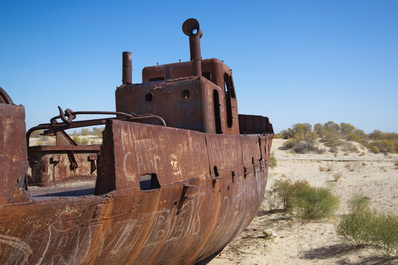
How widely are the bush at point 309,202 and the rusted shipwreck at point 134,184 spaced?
350 centimetres

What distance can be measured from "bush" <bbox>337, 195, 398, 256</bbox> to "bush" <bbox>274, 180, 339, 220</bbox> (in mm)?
1642

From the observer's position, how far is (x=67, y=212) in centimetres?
213

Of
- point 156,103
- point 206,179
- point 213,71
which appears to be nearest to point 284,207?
point 213,71

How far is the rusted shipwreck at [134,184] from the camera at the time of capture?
6.57 ft

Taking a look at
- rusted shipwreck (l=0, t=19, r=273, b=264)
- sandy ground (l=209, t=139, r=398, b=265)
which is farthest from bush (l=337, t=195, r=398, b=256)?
rusted shipwreck (l=0, t=19, r=273, b=264)

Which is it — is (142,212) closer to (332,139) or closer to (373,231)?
(373,231)

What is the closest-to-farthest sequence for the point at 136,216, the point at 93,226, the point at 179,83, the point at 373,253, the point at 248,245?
1. the point at 93,226
2. the point at 136,216
3. the point at 179,83
4. the point at 373,253
5. the point at 248,245

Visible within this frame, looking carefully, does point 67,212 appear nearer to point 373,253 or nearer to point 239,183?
point 239,183

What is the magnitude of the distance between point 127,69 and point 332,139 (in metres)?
31.1

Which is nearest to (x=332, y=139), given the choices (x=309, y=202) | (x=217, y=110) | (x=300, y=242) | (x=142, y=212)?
(x=309, y=202)

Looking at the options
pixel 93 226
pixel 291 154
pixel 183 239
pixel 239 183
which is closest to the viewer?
pixel 93 226

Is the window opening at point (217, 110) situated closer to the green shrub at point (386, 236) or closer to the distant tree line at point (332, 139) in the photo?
the green shrub at point (386, 236)

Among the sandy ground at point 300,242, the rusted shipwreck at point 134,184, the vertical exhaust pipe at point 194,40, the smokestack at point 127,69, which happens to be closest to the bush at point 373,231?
the sandy ground at point 300,242

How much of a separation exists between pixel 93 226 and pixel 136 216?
0.37 metres
